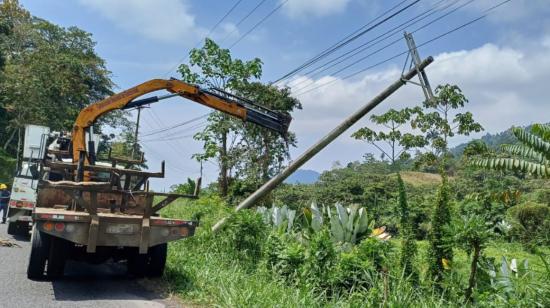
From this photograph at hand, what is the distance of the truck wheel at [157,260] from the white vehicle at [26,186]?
18.5ft

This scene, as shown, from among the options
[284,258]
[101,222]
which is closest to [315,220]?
[284,258]

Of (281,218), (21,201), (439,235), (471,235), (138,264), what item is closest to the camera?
(471,235)

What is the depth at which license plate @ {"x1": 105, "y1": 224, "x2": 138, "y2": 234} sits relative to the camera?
7.12 metres

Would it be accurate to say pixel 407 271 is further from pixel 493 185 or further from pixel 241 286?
pixel 493 185

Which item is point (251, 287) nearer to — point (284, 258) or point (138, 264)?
point (284, 258)

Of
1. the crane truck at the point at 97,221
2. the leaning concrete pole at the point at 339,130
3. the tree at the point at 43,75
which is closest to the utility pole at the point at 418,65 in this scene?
the leaning concrete pole at the point at 339,130

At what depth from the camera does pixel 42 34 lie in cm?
4094

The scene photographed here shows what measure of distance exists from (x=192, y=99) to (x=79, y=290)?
6.05m

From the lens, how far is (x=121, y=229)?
7.21 m

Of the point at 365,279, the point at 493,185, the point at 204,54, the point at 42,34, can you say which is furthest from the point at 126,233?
the point at 42,34

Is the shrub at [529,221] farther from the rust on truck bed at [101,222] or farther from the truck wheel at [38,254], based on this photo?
the truck wheel at [38,254]

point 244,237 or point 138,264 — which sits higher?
point 244,237

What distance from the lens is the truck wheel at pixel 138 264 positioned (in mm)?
8094

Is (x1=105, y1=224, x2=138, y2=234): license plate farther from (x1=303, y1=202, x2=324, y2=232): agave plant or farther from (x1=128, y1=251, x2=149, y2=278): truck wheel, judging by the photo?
(x1=303, y1=202, x2=324, y2=232): agave plant
